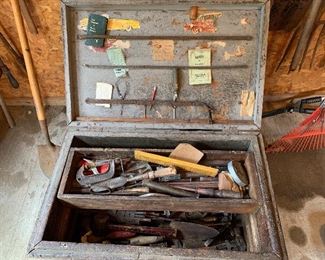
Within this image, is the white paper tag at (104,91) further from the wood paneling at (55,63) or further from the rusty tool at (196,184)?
the wood paneling at (55,63)

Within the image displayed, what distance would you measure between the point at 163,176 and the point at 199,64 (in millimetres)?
477

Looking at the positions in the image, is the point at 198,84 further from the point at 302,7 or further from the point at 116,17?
the point at 302,7

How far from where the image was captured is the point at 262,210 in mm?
1180

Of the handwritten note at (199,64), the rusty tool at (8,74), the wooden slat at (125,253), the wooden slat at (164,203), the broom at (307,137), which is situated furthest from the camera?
the rusty tool at (8,74)

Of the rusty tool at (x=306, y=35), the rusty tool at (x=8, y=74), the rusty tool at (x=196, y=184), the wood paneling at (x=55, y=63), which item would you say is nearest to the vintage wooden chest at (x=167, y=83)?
the rusty tool at (x=196, y=184)

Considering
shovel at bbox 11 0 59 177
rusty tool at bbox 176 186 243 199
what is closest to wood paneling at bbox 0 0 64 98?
shovel at bbox 11 0 59 177

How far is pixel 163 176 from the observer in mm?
1330

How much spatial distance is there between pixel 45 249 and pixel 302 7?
1461 millimetres

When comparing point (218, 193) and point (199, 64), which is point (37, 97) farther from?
point (218, 193)

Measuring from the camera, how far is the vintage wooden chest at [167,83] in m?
1.35

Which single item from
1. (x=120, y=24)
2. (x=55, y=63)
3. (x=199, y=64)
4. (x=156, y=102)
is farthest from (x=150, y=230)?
(x=55, y=63)

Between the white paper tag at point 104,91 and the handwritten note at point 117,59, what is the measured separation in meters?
0.06

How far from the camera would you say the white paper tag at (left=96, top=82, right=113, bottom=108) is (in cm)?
145

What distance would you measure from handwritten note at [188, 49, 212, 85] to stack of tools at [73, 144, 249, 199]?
277 millimetres
